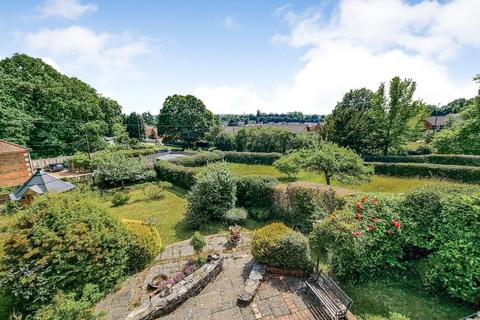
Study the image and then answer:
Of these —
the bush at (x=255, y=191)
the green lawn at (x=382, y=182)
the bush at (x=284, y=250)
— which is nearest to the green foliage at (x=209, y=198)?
the bush at (x=255, y=191)

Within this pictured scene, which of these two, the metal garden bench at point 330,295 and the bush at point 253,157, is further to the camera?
the bush at point 253,157

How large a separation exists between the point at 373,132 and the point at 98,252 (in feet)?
95.7

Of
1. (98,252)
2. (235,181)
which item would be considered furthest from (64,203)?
(235,181)

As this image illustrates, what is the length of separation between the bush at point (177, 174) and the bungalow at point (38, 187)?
25.8 feet

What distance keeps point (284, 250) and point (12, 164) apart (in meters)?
26.6

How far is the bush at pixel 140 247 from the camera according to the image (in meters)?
A: 7.64

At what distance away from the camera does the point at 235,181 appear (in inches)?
510

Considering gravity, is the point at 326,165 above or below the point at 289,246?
above

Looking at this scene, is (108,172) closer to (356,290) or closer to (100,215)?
(100,215)

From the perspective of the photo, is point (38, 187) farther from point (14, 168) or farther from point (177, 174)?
point (14, 168)

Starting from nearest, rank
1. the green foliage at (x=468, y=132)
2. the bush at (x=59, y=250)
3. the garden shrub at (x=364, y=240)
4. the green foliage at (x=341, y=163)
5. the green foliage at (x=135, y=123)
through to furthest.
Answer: the bush at (x=59, y=250)
the garden shrub at (x=364, y=240)
the green foliage at (x=341, y=163)
the green foliage at (x=468, y=132)
the green foliage at (x=135, y=123)

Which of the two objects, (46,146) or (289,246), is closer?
(289,246)

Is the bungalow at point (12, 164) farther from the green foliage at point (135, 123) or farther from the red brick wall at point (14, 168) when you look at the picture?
the green foliage at point (135, 123)

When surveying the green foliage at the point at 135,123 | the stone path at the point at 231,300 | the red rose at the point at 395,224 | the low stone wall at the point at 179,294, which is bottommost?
the stone path at the point at 231,300
